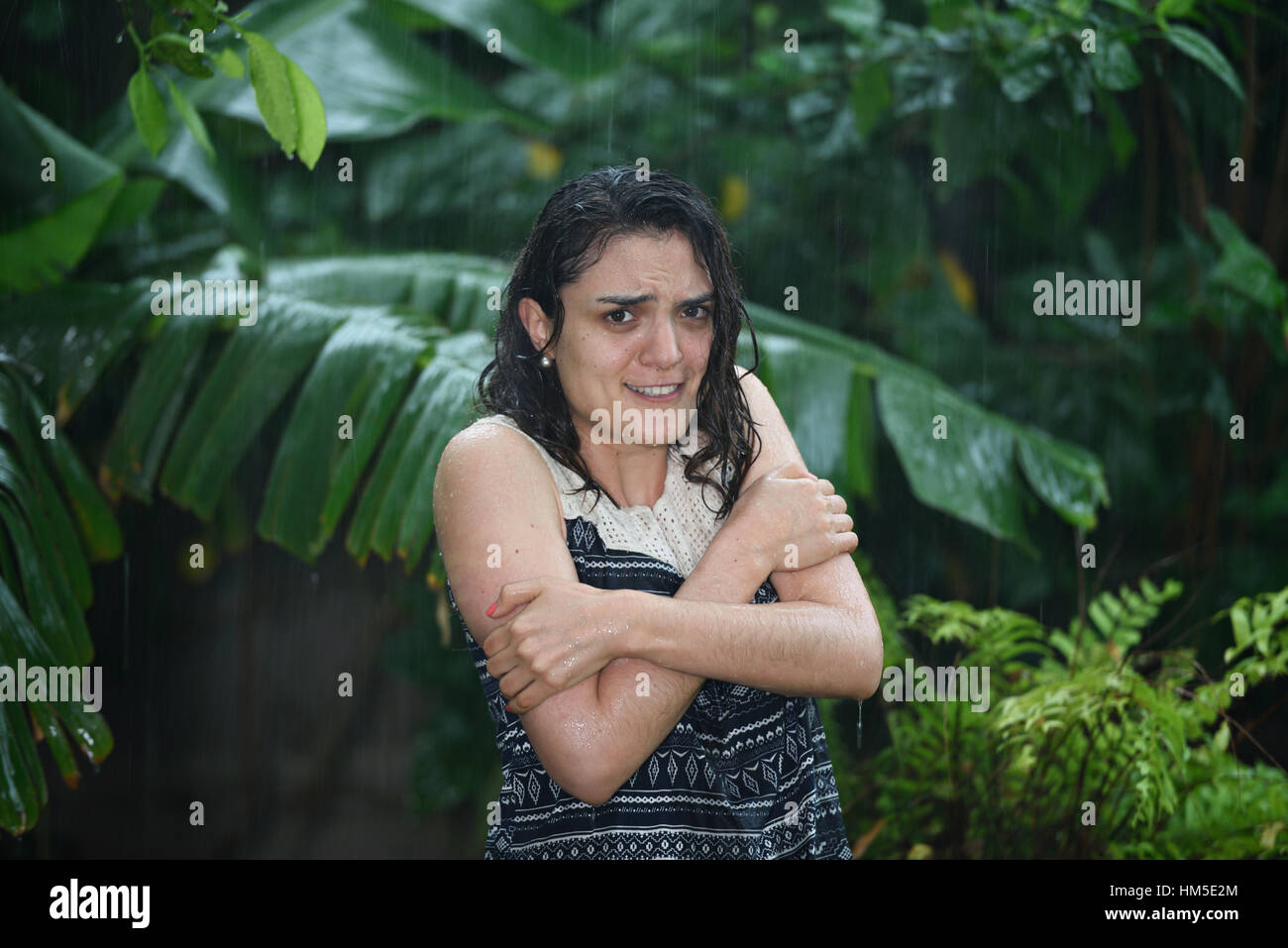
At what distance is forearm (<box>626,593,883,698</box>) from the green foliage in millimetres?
992

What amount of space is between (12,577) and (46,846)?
1388 mm

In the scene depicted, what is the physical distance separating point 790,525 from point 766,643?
0.22 m

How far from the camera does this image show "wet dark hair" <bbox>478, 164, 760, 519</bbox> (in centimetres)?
189

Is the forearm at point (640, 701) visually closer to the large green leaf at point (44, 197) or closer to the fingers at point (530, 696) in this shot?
the fingers at point (530, 696)

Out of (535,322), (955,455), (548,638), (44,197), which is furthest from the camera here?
(955,455)

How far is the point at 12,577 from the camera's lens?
2.51m

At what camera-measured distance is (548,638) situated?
1.72m

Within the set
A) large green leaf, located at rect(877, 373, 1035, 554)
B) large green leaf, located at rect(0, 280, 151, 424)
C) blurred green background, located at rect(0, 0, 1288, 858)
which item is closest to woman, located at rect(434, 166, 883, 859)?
Result: blurred green background, located at rect(0, 0, 1288, 858)

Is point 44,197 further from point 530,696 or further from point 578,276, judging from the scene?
point 530,696

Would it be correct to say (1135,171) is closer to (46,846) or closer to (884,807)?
(884,807)

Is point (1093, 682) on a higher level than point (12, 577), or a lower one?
lower

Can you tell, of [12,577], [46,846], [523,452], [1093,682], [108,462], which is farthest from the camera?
[46,846]

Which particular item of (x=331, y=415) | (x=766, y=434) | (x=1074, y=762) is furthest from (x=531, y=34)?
(x=1074, y=762)

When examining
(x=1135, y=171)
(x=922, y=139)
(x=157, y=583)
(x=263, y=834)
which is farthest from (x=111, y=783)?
(x=1135, y=171)
